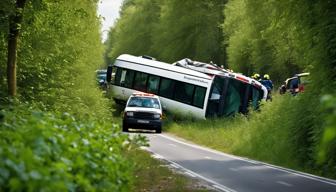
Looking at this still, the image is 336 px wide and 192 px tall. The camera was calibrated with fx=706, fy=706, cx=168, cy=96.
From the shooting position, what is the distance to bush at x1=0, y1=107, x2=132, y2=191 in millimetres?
4281

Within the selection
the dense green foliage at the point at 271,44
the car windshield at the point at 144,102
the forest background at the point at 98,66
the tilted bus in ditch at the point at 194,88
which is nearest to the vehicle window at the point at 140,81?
the tilted bus in ditch at the point at 194,88

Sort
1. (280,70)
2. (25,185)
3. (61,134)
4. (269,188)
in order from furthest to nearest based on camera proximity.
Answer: (280,70) < (269,188) < (61,134) < (25,185)

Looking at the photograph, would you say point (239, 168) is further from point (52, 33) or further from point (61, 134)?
point (61, 134)

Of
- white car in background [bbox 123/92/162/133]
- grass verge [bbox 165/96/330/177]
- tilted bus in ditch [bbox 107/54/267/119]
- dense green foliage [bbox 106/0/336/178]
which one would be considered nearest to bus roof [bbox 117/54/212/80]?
tilted bus in ditch [bbox 107/54/267/119]

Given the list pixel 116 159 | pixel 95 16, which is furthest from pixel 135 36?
pixel 116 159

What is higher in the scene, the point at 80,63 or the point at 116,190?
the point at 116,190

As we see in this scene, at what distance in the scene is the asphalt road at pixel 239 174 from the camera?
15219mm

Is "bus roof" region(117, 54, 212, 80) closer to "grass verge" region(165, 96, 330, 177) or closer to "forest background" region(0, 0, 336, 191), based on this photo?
"grass verge" region(165, 96, 330, 177)

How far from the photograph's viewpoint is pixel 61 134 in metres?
5.97

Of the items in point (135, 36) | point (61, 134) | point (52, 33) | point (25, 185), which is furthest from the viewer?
point (135, 36)

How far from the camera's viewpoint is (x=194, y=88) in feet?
128

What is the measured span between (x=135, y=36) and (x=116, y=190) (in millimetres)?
70461

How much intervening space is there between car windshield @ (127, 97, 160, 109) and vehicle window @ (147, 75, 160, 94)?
17.7 feet

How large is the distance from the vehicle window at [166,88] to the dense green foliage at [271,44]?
5.81m
